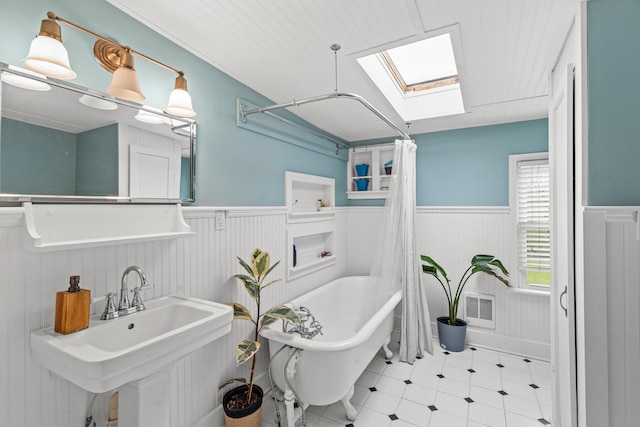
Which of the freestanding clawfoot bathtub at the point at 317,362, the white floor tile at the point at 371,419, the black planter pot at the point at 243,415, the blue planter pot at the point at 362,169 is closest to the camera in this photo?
the black planter pot at the point at 243,415

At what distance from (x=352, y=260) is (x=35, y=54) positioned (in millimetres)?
3531

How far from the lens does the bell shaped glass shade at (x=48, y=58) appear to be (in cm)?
106

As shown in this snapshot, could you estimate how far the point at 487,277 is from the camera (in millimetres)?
3184

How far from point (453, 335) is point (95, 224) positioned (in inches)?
129

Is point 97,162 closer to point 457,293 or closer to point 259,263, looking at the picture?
point 259,263

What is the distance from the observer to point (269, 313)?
6.29 feet

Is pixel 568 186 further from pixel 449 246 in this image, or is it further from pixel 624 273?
pixel 449 246

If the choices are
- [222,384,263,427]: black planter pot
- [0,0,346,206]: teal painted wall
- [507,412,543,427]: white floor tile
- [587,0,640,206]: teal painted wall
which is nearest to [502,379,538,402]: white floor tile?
[507,412,543,427]: white floor tile

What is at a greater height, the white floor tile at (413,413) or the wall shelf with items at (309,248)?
the wall shelf with items at (309,248)

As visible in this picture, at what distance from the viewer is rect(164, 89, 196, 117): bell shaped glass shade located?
1.57 metres

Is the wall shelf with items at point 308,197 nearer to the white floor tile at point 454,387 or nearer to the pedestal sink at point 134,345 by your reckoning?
the pedestal sink at point 134,345


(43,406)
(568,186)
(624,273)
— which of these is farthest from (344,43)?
(43,406)

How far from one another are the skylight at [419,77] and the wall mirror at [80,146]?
1407mm

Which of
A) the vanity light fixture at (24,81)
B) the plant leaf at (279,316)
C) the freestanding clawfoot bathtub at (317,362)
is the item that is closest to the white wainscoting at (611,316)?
the freestanding clawfoot bathtub at (317,362)
